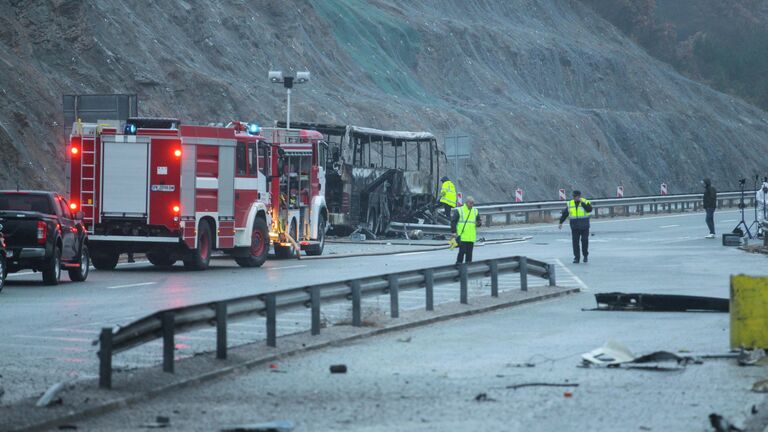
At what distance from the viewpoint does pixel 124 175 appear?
94.5ft

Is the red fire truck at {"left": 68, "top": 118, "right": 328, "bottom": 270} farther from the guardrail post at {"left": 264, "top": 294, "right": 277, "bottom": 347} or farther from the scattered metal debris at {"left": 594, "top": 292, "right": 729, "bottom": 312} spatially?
the guardrail post at {"left": 264, "top": 294, "right": 277, "bottom": 347}

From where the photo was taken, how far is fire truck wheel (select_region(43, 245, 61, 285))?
24.4 m

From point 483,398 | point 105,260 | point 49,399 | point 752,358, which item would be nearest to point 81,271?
point 105,260

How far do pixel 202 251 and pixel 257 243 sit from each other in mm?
2177

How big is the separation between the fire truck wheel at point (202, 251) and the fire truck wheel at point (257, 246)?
1.30 m

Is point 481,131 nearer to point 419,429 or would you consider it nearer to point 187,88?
point 187,88

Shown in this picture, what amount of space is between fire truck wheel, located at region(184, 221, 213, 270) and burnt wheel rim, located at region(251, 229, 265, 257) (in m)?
1.44

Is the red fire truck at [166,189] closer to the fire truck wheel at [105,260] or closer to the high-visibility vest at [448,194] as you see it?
the fire truck wheel at [105,260]

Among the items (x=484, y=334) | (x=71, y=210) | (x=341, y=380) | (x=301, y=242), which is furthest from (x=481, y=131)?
(x=341, y=380)

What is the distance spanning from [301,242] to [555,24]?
2620 inches

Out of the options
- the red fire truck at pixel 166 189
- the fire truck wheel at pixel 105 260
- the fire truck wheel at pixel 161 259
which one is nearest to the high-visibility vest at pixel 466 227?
the red fire truck at pixel 166 189

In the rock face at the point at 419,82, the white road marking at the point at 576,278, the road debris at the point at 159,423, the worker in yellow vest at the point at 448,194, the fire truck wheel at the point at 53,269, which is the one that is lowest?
the road debris at the point at 159,423

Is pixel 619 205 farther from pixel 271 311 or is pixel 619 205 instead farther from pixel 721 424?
pixel 721 424

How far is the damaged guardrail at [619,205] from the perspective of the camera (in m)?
55.7
